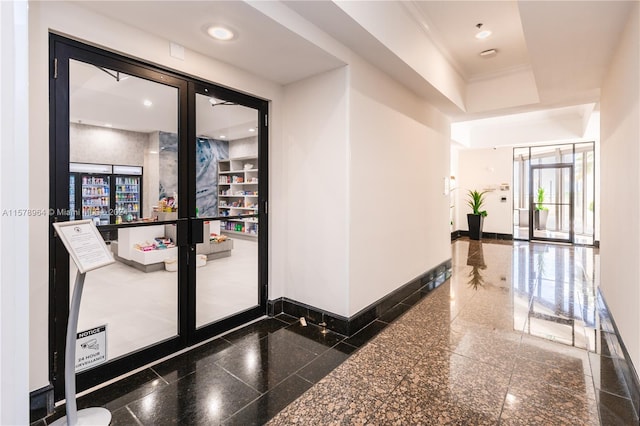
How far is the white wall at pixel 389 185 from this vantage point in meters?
3.12

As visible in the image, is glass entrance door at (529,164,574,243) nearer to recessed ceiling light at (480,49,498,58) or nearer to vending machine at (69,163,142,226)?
recessed ceiling light at (480,49,498,58)

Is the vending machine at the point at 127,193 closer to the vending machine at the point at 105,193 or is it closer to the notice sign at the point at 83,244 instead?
the vending machine at the point at 105,193

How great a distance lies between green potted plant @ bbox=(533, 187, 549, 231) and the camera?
9148 mm

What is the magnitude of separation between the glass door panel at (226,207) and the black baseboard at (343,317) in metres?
A: 0.34

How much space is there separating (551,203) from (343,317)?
29.4ft

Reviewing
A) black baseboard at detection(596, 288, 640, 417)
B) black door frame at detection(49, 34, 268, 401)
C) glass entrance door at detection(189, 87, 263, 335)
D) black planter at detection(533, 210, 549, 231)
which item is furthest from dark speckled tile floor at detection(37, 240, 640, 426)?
black planter at detection(533, 210, 549, 231)

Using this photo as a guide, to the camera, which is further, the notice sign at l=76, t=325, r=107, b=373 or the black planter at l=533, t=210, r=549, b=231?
the black planter at l=533, t=210, r=549, b=231

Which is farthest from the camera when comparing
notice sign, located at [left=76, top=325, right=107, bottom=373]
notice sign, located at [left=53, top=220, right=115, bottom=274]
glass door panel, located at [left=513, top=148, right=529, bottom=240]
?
glass door panel, located at [left=513, top=148, right=529, bottom=240]

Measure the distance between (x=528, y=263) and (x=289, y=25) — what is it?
20.8 ft

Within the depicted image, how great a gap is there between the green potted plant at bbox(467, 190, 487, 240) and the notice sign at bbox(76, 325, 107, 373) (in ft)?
30.9

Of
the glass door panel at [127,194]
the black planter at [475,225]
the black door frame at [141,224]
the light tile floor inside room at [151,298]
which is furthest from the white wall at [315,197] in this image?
the black planter at [475,225]

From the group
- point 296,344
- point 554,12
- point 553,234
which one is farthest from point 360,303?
point 553,234

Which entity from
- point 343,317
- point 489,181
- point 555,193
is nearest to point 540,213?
point 555,193

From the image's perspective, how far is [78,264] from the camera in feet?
5.21
